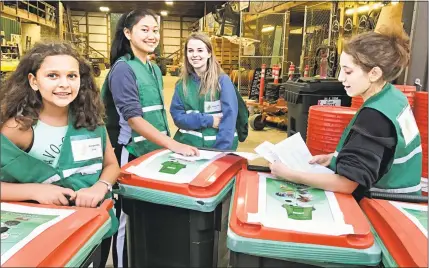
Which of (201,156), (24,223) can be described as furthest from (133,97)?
(24,223)

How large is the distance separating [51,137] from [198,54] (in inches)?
44.1

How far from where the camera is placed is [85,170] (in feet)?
4.44

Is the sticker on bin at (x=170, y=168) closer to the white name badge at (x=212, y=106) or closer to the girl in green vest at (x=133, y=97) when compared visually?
the girl in green vest at (x=133, y=97)

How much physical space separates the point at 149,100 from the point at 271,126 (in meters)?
5.32

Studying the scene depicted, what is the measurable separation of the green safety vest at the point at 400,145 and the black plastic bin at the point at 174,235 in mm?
535

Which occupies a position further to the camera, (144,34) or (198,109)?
(198,109)

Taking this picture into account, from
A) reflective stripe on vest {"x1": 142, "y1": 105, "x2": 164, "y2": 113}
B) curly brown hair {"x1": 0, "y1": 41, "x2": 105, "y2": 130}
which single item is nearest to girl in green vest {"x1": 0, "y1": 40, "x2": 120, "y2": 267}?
curly brown hair {"x1": 0, "y1": 41, "x2": 105, "y2": 130}

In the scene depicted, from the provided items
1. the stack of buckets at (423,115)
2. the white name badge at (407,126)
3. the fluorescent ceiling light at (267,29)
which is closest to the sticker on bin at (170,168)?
the white name badge at (407,126)

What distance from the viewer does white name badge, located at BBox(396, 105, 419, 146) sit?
4.15 ft

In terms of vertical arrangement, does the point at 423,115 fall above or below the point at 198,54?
below

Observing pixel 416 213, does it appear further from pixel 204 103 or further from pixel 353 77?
pixel 204 103

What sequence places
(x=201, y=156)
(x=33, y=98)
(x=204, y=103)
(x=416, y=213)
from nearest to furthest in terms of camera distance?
(x=416, y=213) → (x=33, y=98) → (x=201, y=156) → (x=204, y=103)

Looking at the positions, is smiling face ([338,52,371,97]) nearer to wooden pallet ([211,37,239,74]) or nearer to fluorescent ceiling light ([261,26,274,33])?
fluorescent ceiling light ([261,26,274,33])

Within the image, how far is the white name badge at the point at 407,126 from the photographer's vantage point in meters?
1.27
